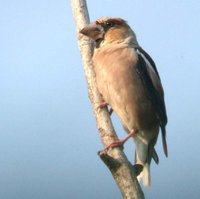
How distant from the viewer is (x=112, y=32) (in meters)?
4.78

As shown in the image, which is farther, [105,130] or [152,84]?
[152,84]

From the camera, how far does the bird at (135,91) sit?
443 cm

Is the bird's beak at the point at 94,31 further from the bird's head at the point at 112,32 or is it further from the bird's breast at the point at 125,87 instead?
the bird's breast at the point at 125,87

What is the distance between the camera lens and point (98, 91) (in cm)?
405

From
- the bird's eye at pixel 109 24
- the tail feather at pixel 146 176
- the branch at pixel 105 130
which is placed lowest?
the tail feather at pixel 146 176

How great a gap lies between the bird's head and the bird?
0.7 inches

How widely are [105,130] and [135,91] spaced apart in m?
1.05

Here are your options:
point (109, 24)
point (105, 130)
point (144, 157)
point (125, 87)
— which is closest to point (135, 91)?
point (125, 87)

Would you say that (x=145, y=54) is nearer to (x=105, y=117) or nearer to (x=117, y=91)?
(x=117, y=91)

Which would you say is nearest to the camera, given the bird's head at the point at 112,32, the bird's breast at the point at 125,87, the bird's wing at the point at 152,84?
the bird's breast at the point at 125,87

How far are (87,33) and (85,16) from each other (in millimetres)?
233

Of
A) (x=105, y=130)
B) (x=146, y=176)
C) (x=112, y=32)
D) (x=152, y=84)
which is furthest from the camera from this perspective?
(x=112, y=32)

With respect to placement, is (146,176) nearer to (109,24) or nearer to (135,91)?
(135,91)

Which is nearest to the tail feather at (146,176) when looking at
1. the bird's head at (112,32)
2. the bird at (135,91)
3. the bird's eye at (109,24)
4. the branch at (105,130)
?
the bird at (135,91)
